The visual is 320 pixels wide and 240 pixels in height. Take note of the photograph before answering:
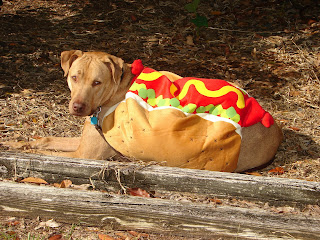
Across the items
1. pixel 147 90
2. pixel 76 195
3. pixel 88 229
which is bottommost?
pixel 88 229

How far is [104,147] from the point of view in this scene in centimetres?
426

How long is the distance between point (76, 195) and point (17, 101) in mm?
2784

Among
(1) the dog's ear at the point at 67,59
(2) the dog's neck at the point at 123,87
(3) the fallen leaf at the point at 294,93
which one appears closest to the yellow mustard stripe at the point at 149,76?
(2) the dog's neck at the point at 123,87

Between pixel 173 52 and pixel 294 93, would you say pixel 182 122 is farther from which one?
pixel 173 52

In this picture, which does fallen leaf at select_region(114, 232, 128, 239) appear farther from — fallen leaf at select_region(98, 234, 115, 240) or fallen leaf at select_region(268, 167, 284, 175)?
fallen leaf at select_region(268, 167, 284, 175)

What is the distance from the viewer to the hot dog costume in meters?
3.95

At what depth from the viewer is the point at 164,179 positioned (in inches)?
143

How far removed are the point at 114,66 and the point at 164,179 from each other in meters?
1.28

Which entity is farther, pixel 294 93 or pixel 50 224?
pixel 294 93

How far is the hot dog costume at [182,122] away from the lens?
→ 13.0 feet

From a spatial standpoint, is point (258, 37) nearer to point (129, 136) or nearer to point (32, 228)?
point (129, 136)

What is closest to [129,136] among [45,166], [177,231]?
[45,166]

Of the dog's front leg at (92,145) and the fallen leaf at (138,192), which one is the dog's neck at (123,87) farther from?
the fallen leaf at (138,192)

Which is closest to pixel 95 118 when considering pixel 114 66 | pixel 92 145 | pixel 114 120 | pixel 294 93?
pixel 114 120
